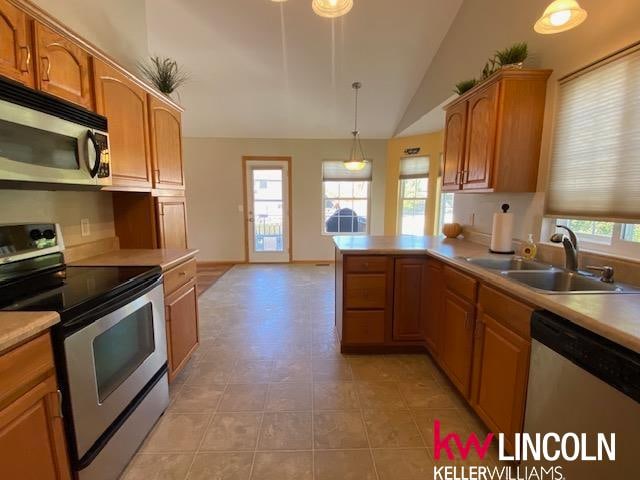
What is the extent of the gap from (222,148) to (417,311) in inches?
193

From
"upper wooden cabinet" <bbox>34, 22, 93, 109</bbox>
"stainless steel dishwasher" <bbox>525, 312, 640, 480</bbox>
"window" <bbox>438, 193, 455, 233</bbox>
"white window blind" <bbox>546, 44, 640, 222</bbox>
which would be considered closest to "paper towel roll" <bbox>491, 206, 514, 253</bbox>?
"white window blind" <bbox>546, 44, 640, 222</bbox>

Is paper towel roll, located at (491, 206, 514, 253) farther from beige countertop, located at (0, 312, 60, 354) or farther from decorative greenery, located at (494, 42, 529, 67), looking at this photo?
beige countertop, located at (0, 312, 60, 354)

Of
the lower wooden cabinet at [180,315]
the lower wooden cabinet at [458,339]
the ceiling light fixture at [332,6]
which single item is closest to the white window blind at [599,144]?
the lower wooden cabinet at [458,339]

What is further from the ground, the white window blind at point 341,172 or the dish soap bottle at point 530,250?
the white window blind at point 341,172

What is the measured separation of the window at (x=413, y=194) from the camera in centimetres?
533

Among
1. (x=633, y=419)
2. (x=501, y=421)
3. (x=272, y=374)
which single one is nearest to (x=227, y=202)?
(x=272, y=374)

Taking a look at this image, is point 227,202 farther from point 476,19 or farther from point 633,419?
point 633,419

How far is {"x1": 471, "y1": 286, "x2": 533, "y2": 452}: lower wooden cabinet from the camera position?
142 centimetres

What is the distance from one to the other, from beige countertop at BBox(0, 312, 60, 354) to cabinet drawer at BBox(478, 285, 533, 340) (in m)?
1.87

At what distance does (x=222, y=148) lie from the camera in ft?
19.7

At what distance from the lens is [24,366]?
39.6 inches

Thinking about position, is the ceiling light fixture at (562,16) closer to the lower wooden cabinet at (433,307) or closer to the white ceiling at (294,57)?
the lower wooden cabinet at (433,307)

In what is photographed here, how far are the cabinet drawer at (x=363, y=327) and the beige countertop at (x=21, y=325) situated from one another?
1963 mm

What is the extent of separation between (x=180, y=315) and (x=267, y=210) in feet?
13.6
